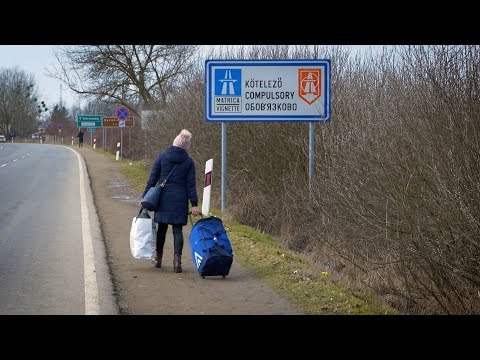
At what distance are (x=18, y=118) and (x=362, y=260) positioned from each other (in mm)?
103701

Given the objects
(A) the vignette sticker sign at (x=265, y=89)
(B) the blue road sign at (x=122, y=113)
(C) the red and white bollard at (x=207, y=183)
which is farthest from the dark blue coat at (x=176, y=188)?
(B) the blue road sign at (x=122, y=113)

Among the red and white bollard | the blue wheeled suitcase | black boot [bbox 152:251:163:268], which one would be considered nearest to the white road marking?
black boot [bbox 152:251:163:268]

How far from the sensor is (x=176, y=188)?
9625mm

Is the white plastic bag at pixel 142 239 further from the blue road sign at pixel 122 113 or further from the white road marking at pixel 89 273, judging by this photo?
the blue road sign at pixel 122 113

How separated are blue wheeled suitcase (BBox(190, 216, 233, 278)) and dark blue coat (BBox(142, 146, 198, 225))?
293 mm

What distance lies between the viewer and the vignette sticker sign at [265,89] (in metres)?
15.0

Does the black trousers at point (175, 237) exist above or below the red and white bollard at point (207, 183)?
below

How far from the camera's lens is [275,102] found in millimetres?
15352

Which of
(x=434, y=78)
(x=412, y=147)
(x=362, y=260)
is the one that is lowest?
(x=362, y=260)

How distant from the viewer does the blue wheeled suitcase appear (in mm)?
9125

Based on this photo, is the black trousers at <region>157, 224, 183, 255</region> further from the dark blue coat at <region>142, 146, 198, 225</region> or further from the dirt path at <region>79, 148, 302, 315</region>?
the dirt path at <region>79, 148, 302, 315</region>

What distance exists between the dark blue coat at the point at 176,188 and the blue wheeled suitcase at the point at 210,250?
11.5 inches
